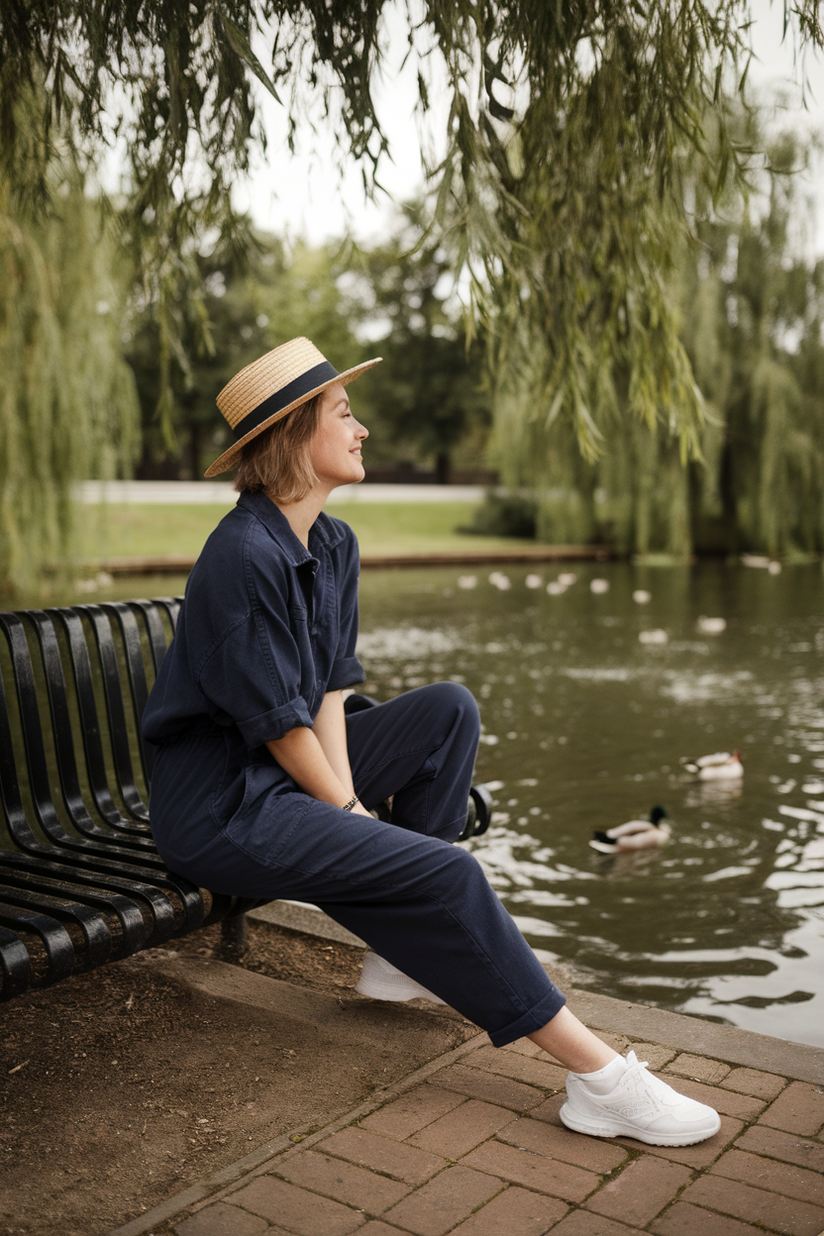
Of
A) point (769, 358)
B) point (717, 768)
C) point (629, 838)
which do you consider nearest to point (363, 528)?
point (769, 358)

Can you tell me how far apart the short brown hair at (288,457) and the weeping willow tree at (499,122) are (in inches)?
32.2

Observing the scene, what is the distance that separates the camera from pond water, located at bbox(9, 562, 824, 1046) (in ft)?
13.1

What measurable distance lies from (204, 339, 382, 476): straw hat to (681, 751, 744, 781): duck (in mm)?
4235

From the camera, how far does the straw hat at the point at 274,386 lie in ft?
8.94

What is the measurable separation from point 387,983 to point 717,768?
388 cm

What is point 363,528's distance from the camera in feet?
100

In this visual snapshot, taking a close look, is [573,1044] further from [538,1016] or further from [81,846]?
[81,846]

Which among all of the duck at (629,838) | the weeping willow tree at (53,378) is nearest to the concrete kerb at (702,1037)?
the duck at (629,838)

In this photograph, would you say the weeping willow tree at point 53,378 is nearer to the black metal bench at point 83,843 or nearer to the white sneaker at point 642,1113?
the black metal bench at point 83,843

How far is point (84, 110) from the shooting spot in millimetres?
3689

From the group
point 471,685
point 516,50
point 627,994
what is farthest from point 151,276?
point 471,685

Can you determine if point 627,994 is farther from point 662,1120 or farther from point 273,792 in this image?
point 273,792

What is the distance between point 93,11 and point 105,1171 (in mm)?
3060

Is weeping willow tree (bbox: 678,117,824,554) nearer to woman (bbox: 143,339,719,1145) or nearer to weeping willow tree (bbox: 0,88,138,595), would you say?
weeping willow tree (bbox: 0,88,138,595)
